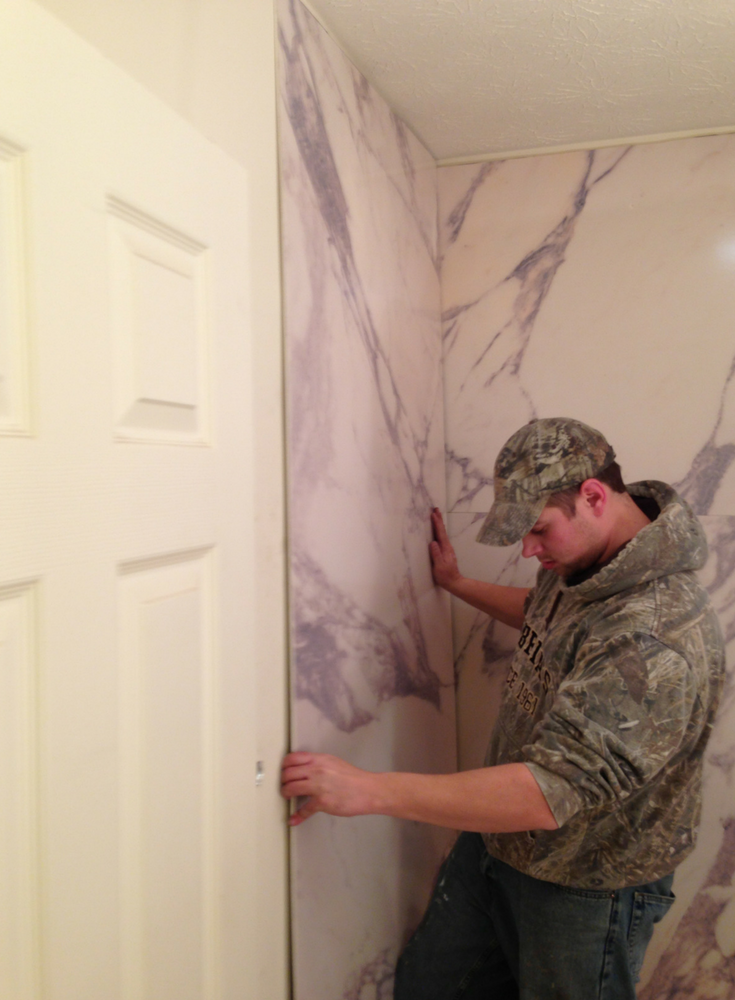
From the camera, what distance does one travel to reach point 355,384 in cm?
146

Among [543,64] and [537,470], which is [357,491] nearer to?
[537,470]

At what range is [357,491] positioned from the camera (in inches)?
57.4

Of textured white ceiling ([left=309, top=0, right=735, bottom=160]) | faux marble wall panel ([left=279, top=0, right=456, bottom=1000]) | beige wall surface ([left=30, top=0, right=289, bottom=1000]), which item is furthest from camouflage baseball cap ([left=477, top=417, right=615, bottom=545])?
textured white ceiling ([left=309, top=0, right=735, bottom=160])

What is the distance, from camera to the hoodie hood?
51.0 inches

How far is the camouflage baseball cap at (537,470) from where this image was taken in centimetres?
138

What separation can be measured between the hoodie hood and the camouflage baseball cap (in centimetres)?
14

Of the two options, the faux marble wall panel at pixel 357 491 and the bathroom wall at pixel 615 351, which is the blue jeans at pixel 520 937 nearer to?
the faux marble wall panel at pixel 357 491

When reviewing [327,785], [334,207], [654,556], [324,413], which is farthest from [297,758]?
[334,207]

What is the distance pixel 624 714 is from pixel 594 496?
15.4 inches

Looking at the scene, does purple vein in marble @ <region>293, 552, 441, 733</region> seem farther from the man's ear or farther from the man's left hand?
the man's ear

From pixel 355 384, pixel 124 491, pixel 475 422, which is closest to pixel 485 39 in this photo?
pixel 355 384

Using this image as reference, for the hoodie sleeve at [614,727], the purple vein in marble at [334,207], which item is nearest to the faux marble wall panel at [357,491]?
the purple vein in marble at [334,207]

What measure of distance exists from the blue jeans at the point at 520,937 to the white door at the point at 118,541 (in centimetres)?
60

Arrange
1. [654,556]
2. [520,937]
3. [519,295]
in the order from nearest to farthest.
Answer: [654,556] → [520,937] → [519,295]
